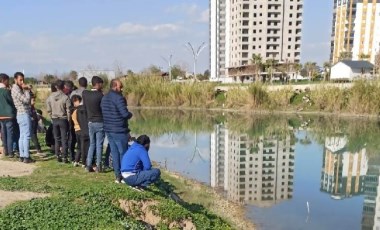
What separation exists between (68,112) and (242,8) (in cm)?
6549

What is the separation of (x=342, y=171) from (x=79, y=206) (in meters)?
9.52

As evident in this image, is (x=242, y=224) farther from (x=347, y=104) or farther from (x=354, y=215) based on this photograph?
(x=347, y=104)

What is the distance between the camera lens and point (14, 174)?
6758mm

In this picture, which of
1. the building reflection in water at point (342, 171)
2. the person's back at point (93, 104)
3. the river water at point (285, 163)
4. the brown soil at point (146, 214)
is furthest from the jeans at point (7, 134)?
the building reflection in water at point (342, 171)

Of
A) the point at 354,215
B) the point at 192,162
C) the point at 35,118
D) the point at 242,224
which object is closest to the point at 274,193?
the point at 354,215

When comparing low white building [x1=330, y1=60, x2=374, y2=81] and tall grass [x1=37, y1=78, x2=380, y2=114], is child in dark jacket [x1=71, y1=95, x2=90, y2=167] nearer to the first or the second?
tall grass [x1=37, y1=78, x2=380, y2=114]

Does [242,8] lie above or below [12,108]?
above

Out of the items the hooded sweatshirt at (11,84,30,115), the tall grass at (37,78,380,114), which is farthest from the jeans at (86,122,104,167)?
the tall grass at (37,78,380,114)

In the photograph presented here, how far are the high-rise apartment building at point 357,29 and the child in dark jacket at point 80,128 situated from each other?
76412 mm

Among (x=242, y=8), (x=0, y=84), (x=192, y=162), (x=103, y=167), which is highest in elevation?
(x=242, y=8)

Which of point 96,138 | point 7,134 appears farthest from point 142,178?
point 7,134

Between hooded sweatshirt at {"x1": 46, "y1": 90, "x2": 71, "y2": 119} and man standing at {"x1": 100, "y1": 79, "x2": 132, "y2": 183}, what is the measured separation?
5.68 feet

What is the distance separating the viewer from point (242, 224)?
22.7 feet

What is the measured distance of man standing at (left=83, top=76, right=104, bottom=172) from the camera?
6500 mm
